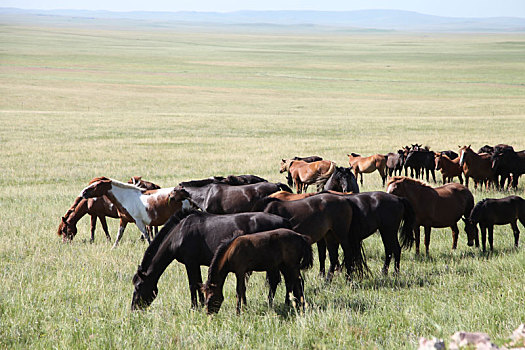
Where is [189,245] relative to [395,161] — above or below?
above

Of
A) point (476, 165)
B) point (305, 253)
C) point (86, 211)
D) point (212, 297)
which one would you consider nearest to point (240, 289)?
point (212, 297)

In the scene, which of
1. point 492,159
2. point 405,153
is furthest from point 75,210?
point 405,153

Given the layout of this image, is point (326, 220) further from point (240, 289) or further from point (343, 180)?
point (343, 180)

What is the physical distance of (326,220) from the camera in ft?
26.9

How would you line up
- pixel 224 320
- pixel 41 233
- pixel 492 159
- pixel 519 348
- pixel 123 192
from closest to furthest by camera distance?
pixel 519 348 < pixel 224 320 < pixel 123 192 < pixel 41 233 < pixel 492 159

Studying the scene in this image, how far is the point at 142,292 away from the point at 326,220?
112 inches

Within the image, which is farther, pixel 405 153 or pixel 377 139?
pixel 377 139

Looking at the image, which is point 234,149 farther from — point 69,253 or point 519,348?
point 519,348

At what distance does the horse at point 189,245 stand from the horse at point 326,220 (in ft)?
2.84

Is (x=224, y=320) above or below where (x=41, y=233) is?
above

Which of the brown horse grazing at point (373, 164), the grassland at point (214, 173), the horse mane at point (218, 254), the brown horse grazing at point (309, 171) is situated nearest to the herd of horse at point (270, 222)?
the horse mane at point (218, 254)

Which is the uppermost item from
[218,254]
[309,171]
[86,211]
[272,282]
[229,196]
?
[218,254]

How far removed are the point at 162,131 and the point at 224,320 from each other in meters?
31.7

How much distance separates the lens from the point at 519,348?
3.41 m
